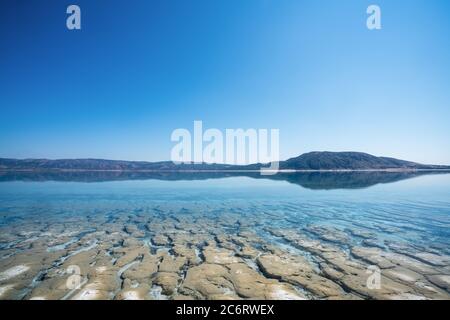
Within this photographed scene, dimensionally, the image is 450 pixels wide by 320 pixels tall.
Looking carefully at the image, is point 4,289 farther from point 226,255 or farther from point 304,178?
point 304,178

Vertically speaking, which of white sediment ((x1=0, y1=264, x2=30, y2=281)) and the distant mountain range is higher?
the distant mountain range

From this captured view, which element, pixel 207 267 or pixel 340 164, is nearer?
pixel 207 267

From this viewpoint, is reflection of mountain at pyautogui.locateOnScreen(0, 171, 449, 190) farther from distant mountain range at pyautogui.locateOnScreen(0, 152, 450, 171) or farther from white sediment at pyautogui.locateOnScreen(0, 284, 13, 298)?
distant mountain range at pyautogui.locateOnScreen(0, 152, 450, 171)

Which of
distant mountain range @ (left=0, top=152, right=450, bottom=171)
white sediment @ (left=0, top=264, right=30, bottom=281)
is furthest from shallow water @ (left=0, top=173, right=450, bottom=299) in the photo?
distant mountain range @ (left=0, top=152, right=450, bottom=171)

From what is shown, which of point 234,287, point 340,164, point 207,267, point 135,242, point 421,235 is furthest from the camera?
point 340,164

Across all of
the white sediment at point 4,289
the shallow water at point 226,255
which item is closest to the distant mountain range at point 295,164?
the shallow water at point 226,255

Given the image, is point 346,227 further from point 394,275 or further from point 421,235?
point 394,275
